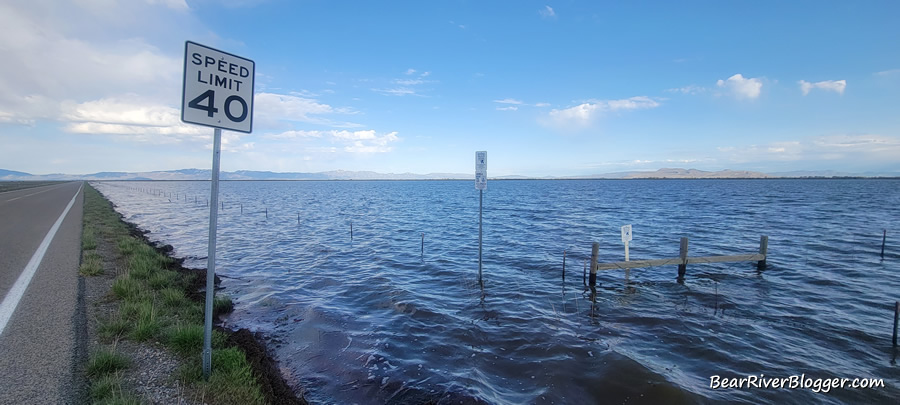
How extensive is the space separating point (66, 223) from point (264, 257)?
1122 centimetres

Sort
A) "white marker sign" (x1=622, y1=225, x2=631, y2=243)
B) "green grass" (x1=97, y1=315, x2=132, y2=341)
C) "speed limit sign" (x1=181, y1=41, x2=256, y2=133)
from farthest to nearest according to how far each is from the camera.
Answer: "white marker sign" (x1=622, y1=225, x2=631, y2=243)
"green grass" (x1=97, y1=315, x2=132, y2=341)
"speed limit sign" (x1=181, y1=41, x2=256, y2=133)

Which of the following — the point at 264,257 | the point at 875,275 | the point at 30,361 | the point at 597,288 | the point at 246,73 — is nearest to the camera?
the point at 246,73

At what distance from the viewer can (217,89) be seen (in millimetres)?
4266

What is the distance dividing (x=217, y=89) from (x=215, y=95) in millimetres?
73

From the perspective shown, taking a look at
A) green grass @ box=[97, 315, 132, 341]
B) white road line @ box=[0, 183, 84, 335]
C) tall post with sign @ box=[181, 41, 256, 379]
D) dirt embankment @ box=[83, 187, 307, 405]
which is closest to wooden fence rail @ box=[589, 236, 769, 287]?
dirt embankment @ box=[83, 187, 307, 405]

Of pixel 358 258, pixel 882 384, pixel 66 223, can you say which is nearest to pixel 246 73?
pixel 882 384

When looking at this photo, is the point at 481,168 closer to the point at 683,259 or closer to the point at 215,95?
the point at 683,259

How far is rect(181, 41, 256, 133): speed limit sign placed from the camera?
404cm

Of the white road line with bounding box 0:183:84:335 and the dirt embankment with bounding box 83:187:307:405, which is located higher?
the white road line with bounding box 0:183:84:335

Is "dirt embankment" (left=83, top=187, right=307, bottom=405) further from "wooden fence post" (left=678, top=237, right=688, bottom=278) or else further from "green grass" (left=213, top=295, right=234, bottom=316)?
"wooden fence post" (left=678, top=237, right=688, bottom=278)

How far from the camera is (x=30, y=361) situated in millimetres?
5090

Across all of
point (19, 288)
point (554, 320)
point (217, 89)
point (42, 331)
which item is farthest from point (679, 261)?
point (19, 288)

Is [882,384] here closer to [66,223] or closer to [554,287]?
[554,287]

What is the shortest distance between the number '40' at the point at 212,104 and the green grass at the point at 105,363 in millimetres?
3435
